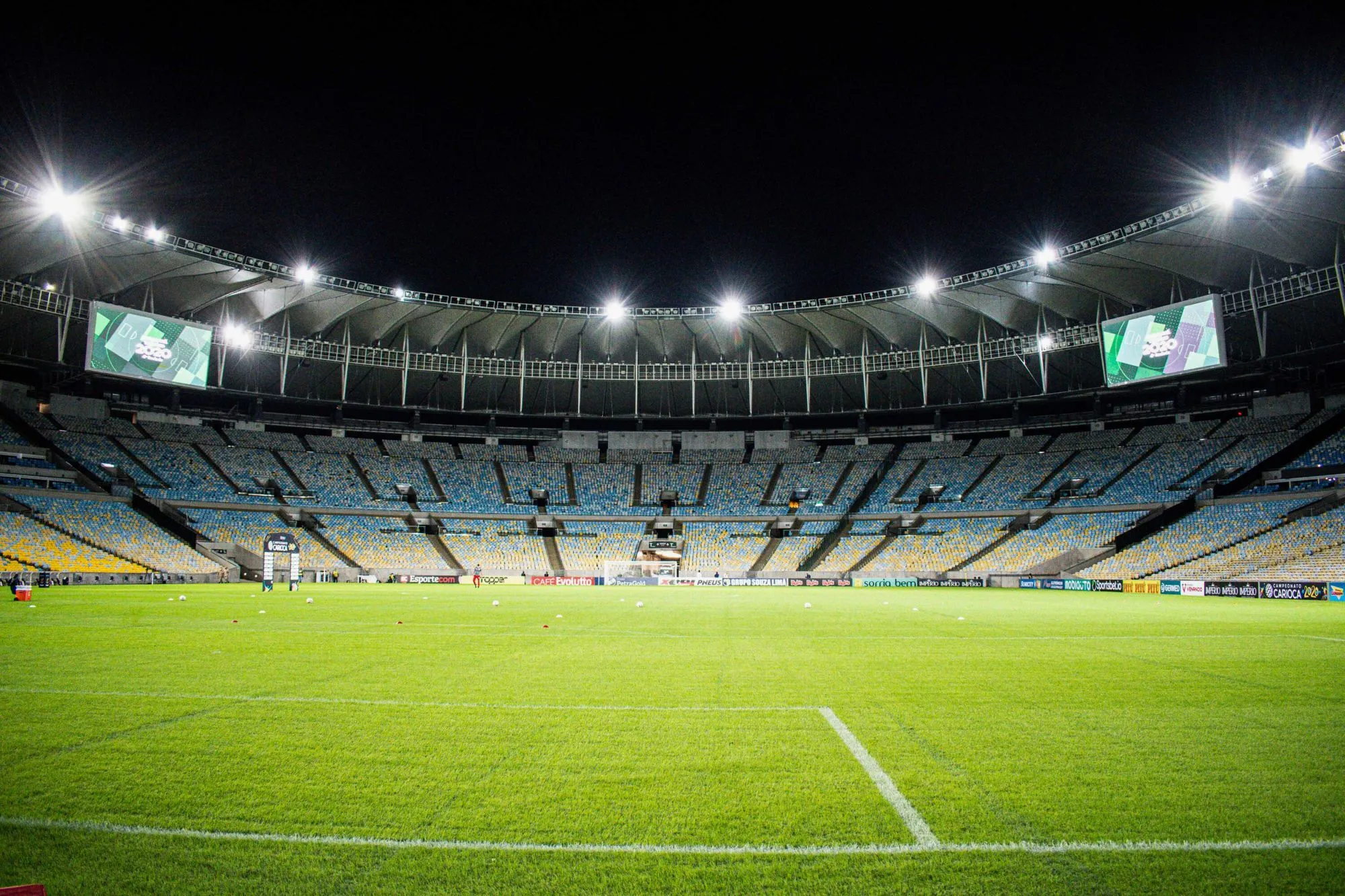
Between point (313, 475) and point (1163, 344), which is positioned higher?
point (1163, 344)

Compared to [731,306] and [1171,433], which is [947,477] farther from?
[731,306]

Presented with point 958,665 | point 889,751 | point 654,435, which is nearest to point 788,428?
point 654,435

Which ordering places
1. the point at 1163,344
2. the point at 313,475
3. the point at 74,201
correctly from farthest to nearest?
the point at 313,475 → the point at 1163,344 → the point at 74,201

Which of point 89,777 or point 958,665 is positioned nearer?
point 89,777

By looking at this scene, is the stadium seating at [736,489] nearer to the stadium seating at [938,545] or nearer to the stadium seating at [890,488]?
the stadium seating at [890,488]

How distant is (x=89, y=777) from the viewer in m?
4.20

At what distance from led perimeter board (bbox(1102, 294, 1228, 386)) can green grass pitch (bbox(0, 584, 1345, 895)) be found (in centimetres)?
3141

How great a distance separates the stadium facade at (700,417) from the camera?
3762 centimetres

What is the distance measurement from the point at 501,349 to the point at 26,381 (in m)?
33.7

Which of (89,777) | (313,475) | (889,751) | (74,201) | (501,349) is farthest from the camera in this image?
(501,349)

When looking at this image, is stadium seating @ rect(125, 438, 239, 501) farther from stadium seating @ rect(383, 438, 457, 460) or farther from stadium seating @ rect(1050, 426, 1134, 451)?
stadium seating @ rect(1050, 426, 1134, 451)

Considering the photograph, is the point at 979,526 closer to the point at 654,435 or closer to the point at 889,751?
the point at 654,435

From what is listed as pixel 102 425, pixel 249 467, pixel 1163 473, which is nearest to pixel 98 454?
pixel 102 425

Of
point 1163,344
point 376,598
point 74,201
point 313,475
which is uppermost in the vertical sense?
point 74,201
